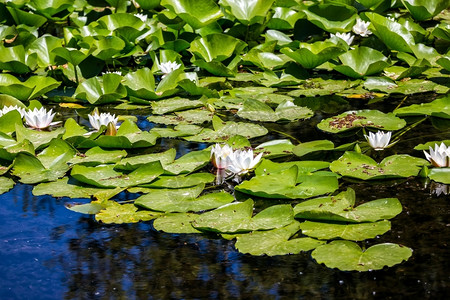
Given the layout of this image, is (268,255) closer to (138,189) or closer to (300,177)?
(300,177)

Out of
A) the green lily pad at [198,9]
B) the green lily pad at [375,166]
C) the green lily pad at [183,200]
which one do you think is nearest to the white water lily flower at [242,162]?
the green lily pad at [183,200]

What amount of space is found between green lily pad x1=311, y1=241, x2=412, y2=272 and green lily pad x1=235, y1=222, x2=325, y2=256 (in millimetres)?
69

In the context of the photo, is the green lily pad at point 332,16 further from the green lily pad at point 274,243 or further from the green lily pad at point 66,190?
the green lily pad at point 274,243

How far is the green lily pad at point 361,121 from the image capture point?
11.5 feet

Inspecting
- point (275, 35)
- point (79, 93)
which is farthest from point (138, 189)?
point (275, 35)

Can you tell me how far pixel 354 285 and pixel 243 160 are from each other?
1036 mm

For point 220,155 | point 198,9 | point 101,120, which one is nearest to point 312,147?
point 220,155

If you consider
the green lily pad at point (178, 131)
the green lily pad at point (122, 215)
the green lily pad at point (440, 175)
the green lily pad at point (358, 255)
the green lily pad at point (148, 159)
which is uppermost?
the green lily pad at point (358, 255)

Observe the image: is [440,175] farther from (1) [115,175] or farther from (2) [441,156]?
(1) [115,175]

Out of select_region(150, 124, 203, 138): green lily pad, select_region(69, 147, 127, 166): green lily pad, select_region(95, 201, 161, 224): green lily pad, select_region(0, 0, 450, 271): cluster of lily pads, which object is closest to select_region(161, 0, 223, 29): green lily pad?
select_region(0, 0, 450, 271): cluster of lily pads

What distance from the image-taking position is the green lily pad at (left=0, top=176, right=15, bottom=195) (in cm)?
296

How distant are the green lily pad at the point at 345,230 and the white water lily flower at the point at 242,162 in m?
0.59

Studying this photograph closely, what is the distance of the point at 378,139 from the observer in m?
3.20

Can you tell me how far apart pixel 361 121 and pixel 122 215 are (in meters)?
1.57
